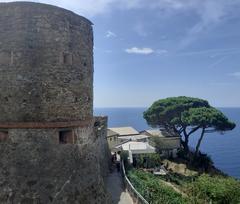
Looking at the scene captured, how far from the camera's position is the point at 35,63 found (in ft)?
31.5

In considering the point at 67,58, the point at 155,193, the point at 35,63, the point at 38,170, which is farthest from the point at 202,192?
the point at 35,63

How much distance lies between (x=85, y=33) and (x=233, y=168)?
6715 cm

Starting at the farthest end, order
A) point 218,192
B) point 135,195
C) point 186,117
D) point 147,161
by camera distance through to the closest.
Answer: point 186,117, point 147,161, point 218,192, point 135,195

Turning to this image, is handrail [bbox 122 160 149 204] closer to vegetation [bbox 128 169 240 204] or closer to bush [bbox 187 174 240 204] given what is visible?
vegetation [bbox 128 169 240 204]

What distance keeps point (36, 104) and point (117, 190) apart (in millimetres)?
12149

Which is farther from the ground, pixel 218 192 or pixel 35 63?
pixel 35 63

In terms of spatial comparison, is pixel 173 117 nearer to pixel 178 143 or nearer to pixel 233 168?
pixel 178 143

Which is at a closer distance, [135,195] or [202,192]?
[135,195]

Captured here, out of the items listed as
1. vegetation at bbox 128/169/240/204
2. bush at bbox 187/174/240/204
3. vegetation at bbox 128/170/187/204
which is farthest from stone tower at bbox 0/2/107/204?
bush at bbox 187/174/240/204

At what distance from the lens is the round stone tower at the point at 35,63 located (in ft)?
31.2

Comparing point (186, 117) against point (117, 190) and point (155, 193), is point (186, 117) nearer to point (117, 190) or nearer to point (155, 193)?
point (155, 193)

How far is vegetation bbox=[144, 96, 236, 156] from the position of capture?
135 ft

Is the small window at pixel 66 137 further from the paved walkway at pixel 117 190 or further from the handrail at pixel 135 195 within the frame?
the paved walkway at pixel 117 190

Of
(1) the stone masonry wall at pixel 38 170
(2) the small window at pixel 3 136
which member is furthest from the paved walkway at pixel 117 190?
(2) the small window at pixel 3 136
